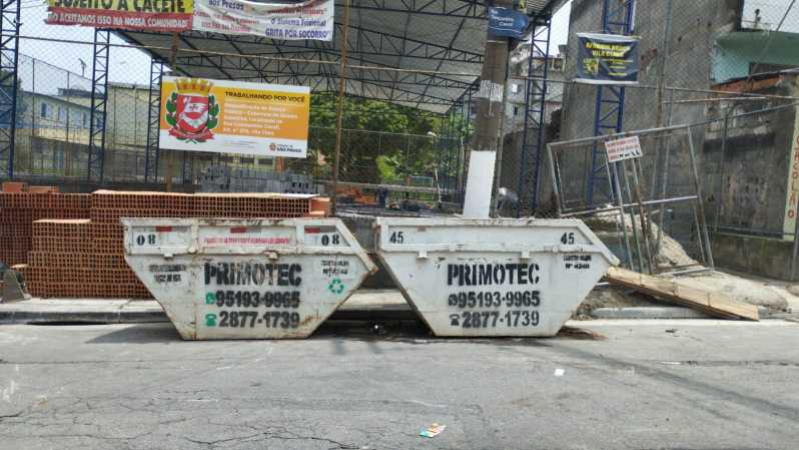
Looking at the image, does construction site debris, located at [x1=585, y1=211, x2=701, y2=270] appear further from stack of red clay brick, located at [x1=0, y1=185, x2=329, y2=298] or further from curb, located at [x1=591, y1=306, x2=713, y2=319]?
stack of red clay brick, located at [x1=0, y1=185, x2=329, y2=298]

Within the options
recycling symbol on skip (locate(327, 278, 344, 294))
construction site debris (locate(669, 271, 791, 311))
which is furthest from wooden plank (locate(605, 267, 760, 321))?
recycling symbol on skip (locate(327, 278, 344, 294))

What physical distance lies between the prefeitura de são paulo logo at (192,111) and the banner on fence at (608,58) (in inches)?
295

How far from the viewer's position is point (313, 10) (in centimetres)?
1141

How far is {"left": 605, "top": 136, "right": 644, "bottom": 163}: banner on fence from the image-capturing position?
1036cm

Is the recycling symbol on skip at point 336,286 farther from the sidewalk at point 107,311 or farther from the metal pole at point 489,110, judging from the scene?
the metal pole at point 489,110

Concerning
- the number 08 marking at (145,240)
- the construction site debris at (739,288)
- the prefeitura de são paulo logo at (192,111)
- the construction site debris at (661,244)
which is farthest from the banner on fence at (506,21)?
the number 08 marking at (145,240)

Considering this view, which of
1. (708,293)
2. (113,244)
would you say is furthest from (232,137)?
(708,293)

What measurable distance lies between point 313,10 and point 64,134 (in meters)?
13.1

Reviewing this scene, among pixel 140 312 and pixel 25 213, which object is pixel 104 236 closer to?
pixel 140 312

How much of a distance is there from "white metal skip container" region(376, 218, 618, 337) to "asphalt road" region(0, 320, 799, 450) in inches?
10.7

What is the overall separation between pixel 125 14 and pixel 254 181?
4.81 metres

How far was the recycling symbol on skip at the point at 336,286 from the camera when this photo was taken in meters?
7.34

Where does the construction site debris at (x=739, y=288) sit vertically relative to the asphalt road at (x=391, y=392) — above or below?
above

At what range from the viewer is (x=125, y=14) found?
1144 centimetres
